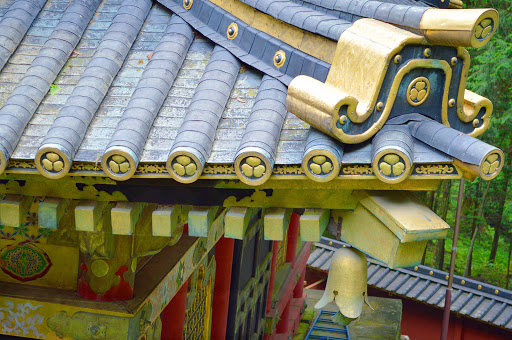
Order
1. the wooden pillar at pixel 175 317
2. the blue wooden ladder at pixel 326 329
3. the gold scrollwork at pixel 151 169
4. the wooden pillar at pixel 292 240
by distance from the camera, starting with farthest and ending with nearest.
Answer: the wooden pillar at pixel 292 240, the blue wooden ladder at pixel 326 329, the wooden pillar at pixel 175 317, the gold scrollwork at pixel 151 169

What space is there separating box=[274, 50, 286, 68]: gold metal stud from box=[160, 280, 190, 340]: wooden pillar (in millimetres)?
2662

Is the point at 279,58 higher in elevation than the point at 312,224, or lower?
higher

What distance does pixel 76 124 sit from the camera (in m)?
3.56

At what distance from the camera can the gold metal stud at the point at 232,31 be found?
4.25m

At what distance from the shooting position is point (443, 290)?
1430cm

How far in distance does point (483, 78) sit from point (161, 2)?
509 inches

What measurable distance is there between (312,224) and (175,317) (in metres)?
2.78

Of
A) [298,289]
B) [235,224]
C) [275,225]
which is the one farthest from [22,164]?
[298,289]

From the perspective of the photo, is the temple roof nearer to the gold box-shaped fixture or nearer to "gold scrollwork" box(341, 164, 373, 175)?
"gold scrollwork" box(341, 164, 373, 175)

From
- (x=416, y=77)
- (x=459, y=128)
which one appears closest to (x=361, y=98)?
(x=416, y=77)

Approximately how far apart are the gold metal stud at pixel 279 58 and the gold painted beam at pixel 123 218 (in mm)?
1278

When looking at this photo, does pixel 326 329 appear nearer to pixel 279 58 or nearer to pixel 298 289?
pixel 298 289

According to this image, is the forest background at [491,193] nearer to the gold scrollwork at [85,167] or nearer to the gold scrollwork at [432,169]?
the gold scrollwork at [432,169]

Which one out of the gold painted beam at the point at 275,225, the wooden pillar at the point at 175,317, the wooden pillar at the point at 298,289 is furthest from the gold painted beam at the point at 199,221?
the wooden pillar at the point at 298,289
